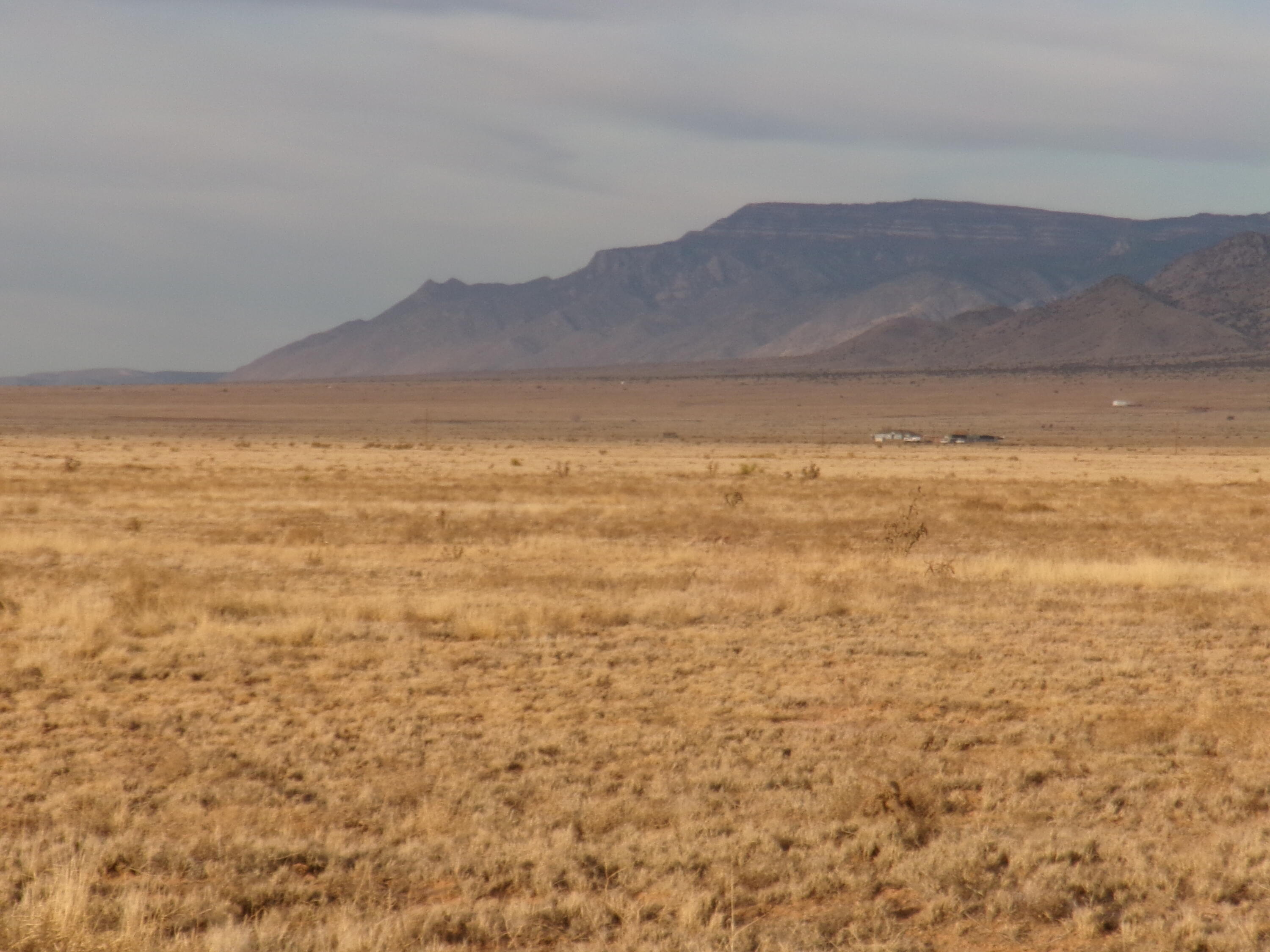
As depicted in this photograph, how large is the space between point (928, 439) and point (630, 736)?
80539mm

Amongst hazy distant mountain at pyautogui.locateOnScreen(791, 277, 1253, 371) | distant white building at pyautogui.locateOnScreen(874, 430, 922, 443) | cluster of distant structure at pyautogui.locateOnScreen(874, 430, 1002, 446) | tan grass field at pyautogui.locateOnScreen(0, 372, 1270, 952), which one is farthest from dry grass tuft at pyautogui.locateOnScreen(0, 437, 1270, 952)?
hazy distant mountain at pyautogui.locateOnScreen(791, 277, 1253, 371)

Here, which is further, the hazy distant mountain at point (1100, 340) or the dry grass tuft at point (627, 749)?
the hazy distant mountain at point (1100, 340)

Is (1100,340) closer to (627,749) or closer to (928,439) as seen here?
(928,439)

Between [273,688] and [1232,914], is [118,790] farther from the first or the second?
[1232,914]

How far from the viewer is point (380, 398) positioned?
155m

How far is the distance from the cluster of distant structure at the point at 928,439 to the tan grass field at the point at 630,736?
5857 cm

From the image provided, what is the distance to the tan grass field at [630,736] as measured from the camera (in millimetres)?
6309

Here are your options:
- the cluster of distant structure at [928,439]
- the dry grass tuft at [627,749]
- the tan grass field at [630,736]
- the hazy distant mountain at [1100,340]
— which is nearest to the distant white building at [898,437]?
the cluster of distant structure at [928,439]

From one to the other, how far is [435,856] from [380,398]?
15100 cm

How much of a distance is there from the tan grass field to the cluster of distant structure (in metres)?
58.6

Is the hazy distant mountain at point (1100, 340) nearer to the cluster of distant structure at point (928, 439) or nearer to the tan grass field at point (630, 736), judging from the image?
the cluster of distant structure at point (928, 439)

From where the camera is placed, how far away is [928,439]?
87.6 meters

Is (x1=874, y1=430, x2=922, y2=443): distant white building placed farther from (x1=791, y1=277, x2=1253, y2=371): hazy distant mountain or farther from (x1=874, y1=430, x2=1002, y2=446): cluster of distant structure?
(x1=791, y1=277, x2=1253, y2=371): hazy distant mountain

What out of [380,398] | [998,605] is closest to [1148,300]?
[380,398]
